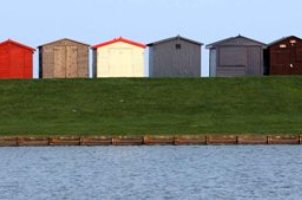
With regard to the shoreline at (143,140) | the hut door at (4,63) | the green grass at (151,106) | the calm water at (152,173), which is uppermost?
the hut door at (4,63)

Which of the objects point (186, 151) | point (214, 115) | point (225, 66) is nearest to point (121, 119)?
point (214, 115)

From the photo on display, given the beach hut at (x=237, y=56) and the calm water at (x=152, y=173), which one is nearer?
the calm water at (x=152, y=173)

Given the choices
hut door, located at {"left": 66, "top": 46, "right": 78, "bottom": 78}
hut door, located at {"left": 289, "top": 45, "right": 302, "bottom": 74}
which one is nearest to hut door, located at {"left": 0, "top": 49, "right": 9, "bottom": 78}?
hut door, located at {"left": 66, "top": 46, "right": 78, "bottom": 78}

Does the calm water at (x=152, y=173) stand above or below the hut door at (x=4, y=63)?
below

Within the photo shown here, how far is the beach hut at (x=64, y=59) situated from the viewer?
304 ft

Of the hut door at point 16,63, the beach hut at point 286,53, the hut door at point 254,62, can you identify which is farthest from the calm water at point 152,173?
the hut door at point 254,62

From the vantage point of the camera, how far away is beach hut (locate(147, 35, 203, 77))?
93.3 meters

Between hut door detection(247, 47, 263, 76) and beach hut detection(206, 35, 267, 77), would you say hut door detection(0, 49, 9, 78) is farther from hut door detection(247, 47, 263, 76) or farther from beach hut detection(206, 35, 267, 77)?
hut door detection(247, 47, 263, 76)

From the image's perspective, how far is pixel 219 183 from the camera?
1721 inches

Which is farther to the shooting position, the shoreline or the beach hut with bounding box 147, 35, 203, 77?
the beach hut with bounding box 147, 35, 203, 77

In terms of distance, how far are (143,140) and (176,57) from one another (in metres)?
34.2

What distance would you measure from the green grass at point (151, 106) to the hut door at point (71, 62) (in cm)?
431

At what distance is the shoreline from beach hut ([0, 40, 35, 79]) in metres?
32.9

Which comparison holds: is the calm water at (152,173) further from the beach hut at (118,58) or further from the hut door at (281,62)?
the hut door at (281,62)
